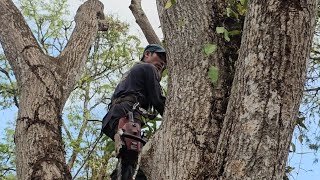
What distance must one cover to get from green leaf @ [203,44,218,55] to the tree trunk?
0.05 metres

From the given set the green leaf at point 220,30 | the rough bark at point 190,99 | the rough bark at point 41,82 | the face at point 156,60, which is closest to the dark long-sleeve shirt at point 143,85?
the face at point 156,60

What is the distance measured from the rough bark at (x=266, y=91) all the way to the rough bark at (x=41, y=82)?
2.63 metres

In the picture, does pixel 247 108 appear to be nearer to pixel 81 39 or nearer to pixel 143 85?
pixel 143 85

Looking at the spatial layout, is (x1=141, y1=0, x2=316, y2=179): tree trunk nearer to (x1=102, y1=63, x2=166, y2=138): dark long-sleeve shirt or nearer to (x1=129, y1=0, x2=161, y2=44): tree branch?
(x1=102, y1=63, x2=166, y2=138): dark long-sleeve shirt

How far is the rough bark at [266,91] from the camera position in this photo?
2125mm

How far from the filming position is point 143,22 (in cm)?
638

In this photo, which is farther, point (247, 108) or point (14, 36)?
point (14, 36)

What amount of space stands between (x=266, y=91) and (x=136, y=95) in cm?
210

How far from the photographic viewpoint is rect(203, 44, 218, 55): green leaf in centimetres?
275

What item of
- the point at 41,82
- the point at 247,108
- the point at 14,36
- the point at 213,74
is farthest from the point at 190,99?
the point at 14,36

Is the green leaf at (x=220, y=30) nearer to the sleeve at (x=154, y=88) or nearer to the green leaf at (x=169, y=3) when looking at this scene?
the green leaf at (x=169, y=3)

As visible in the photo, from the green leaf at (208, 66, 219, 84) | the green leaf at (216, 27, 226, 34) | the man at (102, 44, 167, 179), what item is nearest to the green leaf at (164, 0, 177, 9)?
the green leaf at (216, 27, 226, 34)

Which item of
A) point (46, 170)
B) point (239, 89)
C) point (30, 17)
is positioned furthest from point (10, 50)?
point (30, 17)

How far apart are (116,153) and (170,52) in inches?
45.7
